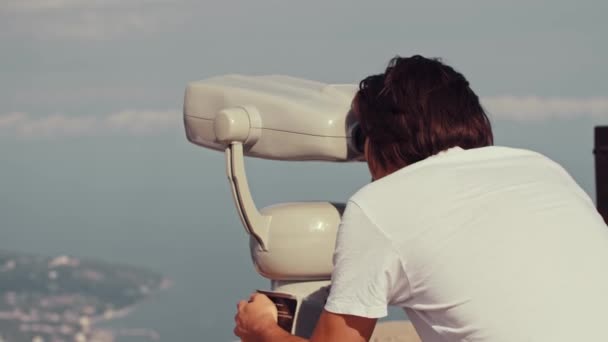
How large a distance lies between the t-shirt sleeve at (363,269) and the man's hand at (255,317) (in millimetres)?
247

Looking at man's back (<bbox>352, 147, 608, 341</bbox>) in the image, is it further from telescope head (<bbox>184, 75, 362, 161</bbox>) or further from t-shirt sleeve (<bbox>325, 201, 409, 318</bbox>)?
telescope head (<bbox>184, 75, 362, 161</bbox>)

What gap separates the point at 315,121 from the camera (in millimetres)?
1805

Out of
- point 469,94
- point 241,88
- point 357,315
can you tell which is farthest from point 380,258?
point 241,88

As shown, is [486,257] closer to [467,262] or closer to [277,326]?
[467,262]

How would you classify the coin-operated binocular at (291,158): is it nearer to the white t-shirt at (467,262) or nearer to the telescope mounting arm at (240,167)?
the telescope mounting arm at (240,167)

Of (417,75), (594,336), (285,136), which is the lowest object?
(594,336)

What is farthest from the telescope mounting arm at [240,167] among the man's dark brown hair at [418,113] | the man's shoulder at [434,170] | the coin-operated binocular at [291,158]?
the man's shoulder at [434,170]

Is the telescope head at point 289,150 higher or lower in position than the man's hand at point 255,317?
higher

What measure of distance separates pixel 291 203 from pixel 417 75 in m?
0.38

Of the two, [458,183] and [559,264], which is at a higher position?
[458,183]

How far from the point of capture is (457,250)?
151 centimetres

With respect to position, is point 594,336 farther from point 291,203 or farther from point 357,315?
point 291,203

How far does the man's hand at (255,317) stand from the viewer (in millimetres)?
1743

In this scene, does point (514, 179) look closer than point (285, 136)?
Yes
